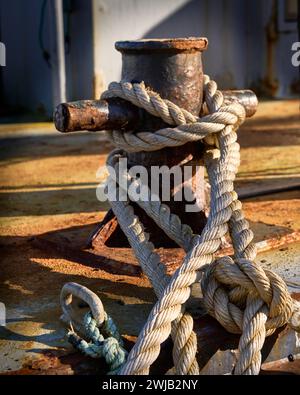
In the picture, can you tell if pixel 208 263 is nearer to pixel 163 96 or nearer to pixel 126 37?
pixel 163 96

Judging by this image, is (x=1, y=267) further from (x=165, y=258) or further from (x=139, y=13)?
(x=139, y=13)

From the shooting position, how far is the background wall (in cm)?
641

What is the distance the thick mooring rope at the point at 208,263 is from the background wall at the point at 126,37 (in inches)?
156

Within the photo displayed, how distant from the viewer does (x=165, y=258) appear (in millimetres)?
2373

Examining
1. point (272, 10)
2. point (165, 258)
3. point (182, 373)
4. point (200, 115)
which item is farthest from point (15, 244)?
point (272, 10)

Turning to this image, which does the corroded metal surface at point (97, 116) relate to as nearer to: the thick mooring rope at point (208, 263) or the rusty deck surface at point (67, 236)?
the thick mooring rope at point (208, 263)

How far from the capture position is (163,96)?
2377mm

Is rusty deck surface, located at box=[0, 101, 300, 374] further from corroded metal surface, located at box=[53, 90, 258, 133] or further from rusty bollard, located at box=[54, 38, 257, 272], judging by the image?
corroded metal surface, located at box=[53, 90, 258, 133]

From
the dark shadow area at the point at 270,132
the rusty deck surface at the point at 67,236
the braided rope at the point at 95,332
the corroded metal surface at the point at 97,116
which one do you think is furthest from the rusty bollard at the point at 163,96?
the dark shadow area at the point at 270,132

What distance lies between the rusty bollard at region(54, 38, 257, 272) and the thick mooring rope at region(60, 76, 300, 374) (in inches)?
2.0

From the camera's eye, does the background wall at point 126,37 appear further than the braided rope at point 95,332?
Yes

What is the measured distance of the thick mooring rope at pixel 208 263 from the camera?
1.81 m

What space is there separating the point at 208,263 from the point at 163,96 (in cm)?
65

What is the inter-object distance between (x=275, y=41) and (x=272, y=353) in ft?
20.8
